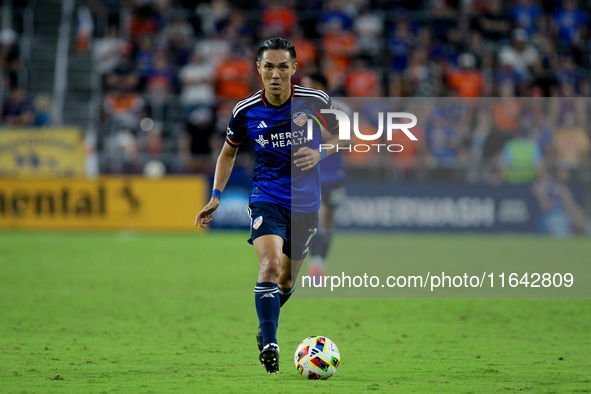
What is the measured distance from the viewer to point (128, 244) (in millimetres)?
16453

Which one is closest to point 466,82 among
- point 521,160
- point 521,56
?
point 521,56

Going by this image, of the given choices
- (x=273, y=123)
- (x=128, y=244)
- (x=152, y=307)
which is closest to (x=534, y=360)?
(x=273, y=123)

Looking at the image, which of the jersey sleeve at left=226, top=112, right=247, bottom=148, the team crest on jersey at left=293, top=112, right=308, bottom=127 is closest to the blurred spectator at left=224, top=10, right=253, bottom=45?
the jersey sleeve at left=226, top=112, right=247, bottom=148

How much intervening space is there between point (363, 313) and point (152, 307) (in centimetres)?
236

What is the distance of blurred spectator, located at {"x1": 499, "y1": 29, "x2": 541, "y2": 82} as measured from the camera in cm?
2042

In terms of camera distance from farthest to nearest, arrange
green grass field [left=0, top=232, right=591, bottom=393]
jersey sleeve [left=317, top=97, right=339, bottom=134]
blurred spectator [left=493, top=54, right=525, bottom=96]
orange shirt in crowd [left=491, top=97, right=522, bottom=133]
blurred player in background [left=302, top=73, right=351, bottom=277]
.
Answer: blurred spectator [left=493, top=54, right=525, bottom=96], orange shirt in crowd [left=491, top=97, right=522, bottom=133], blurred player in background [left=302, top=73, right=351, bottom=277], jersey sleeve [left=317, top=97, right=339, bottom=134], green grass field [left=0, top=232, right=591, bottom=393]

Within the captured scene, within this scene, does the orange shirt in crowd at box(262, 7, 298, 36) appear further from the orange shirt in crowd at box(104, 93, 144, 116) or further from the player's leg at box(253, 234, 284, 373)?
the player's leg at box(253, 234, 284, 373)

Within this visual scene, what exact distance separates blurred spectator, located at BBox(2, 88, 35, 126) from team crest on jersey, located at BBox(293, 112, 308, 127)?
49.0 feet

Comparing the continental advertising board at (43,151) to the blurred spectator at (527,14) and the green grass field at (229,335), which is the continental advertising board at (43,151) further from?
the blurred spectator at (527,14)

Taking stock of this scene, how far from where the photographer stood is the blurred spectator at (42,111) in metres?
19.6

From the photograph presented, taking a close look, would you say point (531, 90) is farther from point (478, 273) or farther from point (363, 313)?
point (363, 313)

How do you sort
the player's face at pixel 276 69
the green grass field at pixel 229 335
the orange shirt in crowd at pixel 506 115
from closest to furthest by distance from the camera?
1. the green grass field at pixel 229 335
2. the player's face at pixel 276 69
3. the orange shirt in crowd at pixel 506 115

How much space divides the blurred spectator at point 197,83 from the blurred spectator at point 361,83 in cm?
333

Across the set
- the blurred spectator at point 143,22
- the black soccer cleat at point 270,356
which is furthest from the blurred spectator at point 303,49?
the black soccer cleat at point 270,356
